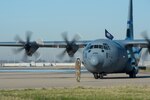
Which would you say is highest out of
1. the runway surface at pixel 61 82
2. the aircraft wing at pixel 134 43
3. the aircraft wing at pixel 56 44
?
the aircraft wing at pixel 56 44

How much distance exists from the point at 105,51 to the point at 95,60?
148 cm

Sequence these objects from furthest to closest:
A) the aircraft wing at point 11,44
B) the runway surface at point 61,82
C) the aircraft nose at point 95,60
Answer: the aircraft wing at point 11,44
the aircraft nose at point 95,60
the runway surface at point 61,82

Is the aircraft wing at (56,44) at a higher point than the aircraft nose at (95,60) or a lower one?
higher

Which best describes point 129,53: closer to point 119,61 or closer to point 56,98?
point 119,61

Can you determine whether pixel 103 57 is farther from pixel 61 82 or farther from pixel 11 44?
pixel 11 44

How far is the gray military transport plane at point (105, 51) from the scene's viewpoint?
37.2 meters

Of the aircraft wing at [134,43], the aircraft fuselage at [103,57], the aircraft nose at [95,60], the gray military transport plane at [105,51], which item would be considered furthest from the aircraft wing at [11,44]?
the aircraft nose at [95,60]

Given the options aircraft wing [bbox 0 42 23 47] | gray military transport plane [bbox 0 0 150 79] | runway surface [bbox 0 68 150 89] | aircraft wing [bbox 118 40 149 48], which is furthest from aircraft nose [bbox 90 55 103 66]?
aircraft wing [bbox 0 42 23 47]

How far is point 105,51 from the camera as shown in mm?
37469

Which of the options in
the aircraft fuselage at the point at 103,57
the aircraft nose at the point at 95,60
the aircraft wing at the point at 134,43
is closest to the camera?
the aircraft nose at the point at 95,60

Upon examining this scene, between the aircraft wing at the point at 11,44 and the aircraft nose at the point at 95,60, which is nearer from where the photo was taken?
the aircraft nose at the point at 95,60

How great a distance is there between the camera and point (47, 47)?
161 ft

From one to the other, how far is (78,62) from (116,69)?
7.08 metres

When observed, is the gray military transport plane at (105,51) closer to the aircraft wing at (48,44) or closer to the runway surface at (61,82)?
the aircraft wing at (48,44)
